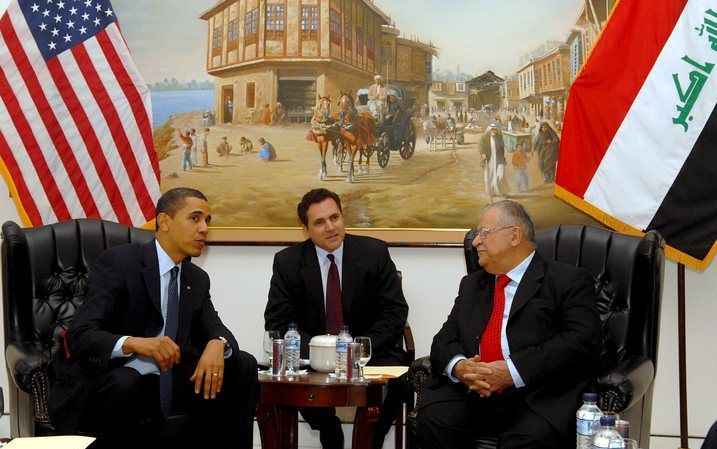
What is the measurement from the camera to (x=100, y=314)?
3.84 meters

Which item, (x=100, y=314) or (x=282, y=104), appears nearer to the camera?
(x=100, y=314)

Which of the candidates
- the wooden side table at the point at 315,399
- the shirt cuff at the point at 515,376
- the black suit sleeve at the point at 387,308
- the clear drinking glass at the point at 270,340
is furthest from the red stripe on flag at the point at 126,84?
the shirt cuff at the point at 515,376

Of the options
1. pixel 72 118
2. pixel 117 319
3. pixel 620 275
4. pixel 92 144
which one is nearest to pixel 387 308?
pixel 620 275

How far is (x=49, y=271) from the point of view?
177 inches

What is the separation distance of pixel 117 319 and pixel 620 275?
2282 millimetres

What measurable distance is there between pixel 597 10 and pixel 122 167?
2842mm

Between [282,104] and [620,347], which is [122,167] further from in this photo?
[620,347]

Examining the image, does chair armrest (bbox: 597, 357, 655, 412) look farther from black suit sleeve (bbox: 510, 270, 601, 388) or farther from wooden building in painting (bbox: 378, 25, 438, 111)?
wooden building in painting (bbox: 378, 25, 438, 111)

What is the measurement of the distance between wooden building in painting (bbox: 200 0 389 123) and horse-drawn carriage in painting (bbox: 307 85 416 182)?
0.09m

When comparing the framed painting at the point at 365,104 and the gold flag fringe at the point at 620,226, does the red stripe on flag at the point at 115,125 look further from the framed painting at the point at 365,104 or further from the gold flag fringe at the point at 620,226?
the gold flag fringe at the point at 620,226

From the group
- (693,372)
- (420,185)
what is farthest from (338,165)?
(693,372)

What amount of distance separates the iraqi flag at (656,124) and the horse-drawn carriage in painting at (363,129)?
3.25 feet

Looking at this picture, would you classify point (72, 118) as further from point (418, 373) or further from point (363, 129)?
point (418, 373)

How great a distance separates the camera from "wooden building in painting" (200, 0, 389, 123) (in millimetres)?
5266
